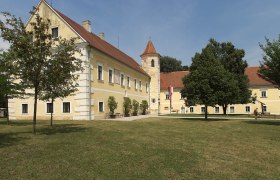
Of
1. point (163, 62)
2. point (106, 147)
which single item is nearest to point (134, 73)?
point (106, 147)

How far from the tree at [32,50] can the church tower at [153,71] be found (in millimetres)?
35359

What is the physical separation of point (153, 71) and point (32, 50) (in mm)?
36645

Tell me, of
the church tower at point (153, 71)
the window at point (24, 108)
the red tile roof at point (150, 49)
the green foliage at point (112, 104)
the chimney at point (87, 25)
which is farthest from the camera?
the red tile roof at point (150, 49)

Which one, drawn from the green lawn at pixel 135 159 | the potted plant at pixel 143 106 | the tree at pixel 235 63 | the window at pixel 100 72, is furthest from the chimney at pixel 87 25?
the green lawn at pixel 135 159

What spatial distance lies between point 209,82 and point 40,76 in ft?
53.1

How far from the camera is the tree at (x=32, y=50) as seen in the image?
41.4 feet

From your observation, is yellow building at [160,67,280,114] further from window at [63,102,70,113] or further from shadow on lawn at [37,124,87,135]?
shadow on lawn at [37,124,87,135]

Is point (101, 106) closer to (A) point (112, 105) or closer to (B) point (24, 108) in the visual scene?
(A) point (112, 105)

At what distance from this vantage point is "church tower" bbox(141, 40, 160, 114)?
48.9 metres

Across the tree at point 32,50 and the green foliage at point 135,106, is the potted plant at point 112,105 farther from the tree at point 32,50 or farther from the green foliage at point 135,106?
the tree at point 32,50

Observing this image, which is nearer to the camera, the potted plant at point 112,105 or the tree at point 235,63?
the potted plant at point 112,105

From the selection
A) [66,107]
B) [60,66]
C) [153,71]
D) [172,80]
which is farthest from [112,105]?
[172,80]

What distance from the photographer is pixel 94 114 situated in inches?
1081

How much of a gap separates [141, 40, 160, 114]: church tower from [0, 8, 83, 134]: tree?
35.4 metres
